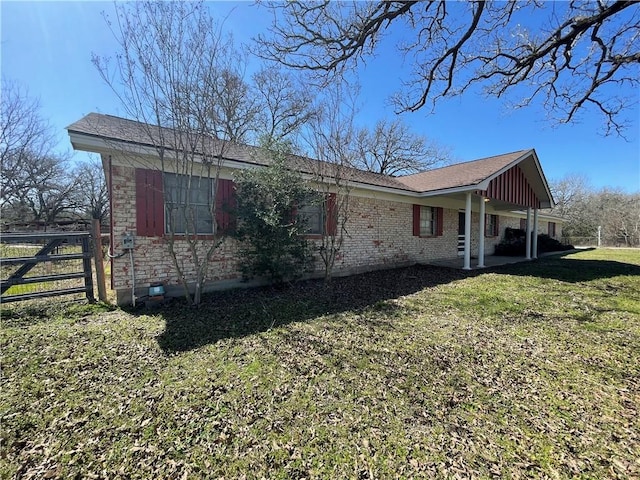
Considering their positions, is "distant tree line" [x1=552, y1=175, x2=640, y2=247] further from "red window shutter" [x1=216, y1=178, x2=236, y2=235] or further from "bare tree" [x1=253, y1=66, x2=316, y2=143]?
"red window shutter" [x1=216, y1=178, x2=236, y2=235]

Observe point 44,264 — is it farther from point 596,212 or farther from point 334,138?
point 596,212

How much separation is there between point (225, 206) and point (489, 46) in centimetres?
914

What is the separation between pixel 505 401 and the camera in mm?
2654

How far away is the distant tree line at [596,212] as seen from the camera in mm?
26250

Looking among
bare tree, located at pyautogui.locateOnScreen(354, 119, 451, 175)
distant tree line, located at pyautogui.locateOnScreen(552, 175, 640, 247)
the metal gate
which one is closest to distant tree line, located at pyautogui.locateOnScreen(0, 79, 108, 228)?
the metal gate

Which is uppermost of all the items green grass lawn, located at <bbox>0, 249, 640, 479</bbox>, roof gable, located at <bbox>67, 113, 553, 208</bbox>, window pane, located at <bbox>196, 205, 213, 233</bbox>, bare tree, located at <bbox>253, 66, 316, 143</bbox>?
bare tree, located at <bbox>253, 66, 316, 143</bbox>

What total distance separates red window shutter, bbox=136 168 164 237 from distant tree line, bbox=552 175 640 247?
3246 cm

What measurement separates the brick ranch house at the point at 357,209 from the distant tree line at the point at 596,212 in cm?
1634

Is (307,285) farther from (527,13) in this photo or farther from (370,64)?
(527,13)

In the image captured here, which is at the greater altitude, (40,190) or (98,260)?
(40,190)

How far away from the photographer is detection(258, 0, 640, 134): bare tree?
6609mm

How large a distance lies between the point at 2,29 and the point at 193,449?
762 centimetres

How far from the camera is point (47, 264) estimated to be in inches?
215

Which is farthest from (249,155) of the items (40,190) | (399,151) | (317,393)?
(40,190)
